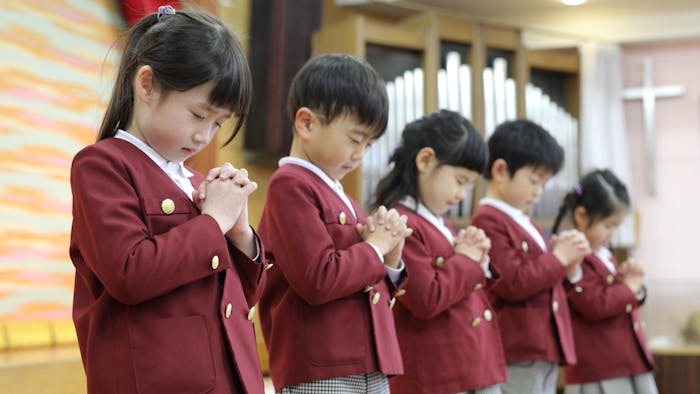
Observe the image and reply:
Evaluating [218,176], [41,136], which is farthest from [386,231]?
[41,136]

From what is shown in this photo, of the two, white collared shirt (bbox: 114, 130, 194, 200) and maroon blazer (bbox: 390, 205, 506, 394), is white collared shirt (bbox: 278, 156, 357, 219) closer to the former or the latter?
maroon blazer (bbox: 390, 205, 506, 394)

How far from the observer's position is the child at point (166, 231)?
4.37 feet

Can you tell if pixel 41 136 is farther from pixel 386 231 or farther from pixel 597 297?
pixel 597 297

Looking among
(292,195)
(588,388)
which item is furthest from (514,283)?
(292,195)

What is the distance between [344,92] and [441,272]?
59 centimetres

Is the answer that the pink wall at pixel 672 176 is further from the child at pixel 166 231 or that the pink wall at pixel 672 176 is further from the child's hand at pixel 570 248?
the child at pixel 166 231

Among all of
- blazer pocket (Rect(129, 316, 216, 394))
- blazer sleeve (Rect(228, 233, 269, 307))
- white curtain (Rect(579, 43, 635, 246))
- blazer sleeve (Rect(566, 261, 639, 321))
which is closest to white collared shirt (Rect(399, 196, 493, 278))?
blazer sleeve (Rect(566, 261, 639, 321))

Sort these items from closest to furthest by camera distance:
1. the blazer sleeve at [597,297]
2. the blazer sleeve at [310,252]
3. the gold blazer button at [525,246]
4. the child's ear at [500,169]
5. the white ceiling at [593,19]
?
1. the blazer sleeve at [310,252]
2. the gold blazer button at [525,246]
3. the child's ear at [500,169]
4. the blazer sleeve at [597,297]
5. the white ceiling at [593,19]

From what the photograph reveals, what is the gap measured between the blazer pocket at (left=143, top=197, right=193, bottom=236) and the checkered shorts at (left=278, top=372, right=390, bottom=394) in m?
0.56

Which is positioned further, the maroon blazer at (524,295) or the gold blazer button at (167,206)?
the maroon blazer at (524,295)

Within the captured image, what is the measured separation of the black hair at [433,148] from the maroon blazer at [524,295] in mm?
377

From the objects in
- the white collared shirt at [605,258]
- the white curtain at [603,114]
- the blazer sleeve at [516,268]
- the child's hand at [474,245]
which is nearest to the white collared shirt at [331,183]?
the child's hand at [474,245]

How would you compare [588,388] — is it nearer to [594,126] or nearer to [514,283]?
[514,283]

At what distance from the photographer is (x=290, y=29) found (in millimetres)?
4164
